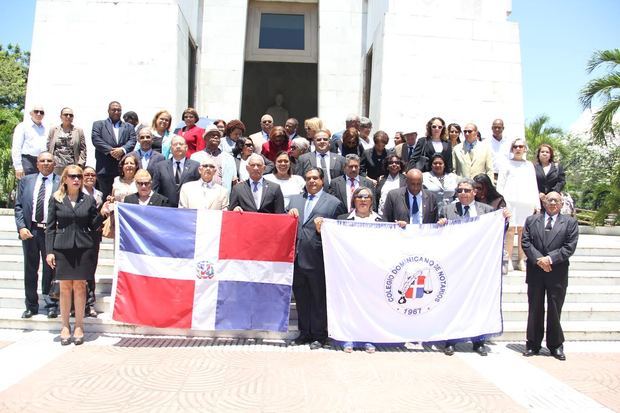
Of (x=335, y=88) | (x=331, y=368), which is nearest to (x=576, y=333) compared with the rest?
(x=331, y=368)

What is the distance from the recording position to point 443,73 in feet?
38.5

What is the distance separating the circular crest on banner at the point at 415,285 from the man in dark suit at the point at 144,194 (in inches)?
117

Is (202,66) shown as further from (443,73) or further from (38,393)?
(38,393)

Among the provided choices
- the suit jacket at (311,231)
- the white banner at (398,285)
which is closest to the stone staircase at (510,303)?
the white banner at (398,285)

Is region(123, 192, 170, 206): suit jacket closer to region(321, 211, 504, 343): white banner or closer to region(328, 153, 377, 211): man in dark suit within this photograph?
region(321, 211, 504, 343): white banner

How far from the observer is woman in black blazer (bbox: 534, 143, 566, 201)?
791 centimetres

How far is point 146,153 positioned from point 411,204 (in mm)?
3804

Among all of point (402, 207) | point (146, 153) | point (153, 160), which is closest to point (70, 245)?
point (153, 160)

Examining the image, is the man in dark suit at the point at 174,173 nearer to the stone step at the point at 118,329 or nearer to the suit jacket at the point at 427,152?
the stone step at the point at 118,329

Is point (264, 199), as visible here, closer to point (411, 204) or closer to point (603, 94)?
point (411, 204)

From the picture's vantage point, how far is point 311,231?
19.5 feet

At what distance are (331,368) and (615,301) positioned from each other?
498cm

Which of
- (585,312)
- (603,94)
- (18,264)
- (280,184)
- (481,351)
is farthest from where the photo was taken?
(603,94)

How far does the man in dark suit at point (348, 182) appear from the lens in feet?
22.1
